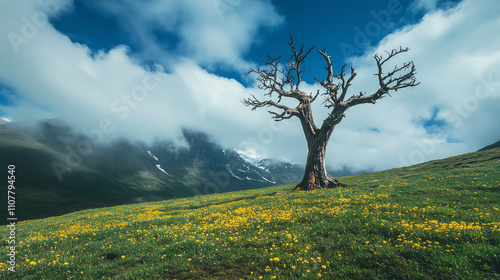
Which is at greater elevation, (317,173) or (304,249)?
(317,173)

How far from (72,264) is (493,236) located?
13241mm

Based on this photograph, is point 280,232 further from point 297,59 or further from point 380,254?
point 297,59

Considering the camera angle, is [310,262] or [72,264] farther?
[72,264]

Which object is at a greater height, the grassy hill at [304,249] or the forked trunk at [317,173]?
the forked trunk at [317,173]

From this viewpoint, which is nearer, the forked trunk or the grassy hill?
the grassy hill

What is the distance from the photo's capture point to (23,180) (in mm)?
194875

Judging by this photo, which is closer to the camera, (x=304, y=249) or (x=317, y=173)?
(x=304, y=249)

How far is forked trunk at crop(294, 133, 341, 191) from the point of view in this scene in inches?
934

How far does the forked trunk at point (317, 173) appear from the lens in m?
23.7

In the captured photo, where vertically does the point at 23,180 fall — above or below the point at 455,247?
above

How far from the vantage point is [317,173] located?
78.9ft

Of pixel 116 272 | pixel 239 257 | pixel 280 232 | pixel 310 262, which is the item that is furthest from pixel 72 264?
pixel 310 262

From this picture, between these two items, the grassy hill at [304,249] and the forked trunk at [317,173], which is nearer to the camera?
the grassy hill at [304,249]

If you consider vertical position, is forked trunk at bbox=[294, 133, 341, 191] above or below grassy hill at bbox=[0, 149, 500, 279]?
above
